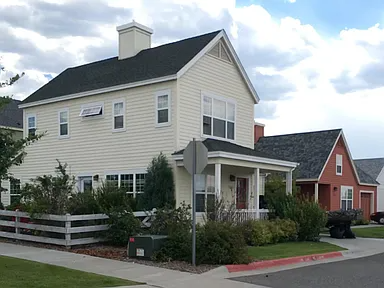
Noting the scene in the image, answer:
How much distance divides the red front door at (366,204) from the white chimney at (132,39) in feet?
73.4

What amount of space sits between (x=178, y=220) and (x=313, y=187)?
20.7 meters

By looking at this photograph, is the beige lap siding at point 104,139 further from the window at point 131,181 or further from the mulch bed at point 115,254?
the mulch bed at point 115,254

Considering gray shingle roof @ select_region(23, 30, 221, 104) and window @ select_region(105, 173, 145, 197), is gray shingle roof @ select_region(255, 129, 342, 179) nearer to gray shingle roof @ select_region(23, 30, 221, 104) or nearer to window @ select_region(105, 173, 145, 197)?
gray shingle roof @ select_region(23, 30, 221, 104)

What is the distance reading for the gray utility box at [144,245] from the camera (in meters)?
13.6

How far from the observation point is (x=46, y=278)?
10.5 meters

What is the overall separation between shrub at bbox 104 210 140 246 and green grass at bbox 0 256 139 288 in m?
3.65

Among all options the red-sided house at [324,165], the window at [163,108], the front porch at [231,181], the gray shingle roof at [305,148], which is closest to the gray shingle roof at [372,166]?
the red-sided house at [324,165]

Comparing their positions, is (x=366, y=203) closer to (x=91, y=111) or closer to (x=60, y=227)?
(x=91, y=111)

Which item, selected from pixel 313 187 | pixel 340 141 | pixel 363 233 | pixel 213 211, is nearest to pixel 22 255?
pixel 213 211

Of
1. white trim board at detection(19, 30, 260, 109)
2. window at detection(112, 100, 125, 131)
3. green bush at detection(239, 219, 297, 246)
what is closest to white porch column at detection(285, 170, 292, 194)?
green bush at detection(239, 219, 297, 246)

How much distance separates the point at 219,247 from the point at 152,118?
9060 millimetres

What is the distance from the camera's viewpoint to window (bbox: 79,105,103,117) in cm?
2301

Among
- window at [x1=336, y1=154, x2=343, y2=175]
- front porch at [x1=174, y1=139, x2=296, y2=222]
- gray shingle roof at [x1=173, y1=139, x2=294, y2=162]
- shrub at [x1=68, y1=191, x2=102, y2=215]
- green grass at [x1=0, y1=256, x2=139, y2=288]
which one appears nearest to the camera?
green grass at [x1=0, y1=256, x2=139, y2=288]

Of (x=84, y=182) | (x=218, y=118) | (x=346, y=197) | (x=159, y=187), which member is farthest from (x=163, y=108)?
(x=346, y=197)
